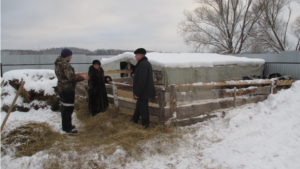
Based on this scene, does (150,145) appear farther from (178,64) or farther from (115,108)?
(178,64)

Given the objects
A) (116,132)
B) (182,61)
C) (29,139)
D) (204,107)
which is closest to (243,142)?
(204,107)

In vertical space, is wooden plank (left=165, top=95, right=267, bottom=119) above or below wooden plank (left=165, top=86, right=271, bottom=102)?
below

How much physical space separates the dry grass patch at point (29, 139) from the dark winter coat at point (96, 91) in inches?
52.2

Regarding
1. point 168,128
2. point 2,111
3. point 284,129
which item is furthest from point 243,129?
point 2,111

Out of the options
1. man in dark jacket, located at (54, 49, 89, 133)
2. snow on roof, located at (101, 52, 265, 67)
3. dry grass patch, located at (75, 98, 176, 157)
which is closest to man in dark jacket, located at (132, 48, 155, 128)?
dry grass patch, located at (75, 98, 176, 157)

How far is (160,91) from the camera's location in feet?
15.0

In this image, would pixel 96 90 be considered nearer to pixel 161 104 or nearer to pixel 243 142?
pixel 161 104

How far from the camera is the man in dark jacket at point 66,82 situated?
14.6 ft

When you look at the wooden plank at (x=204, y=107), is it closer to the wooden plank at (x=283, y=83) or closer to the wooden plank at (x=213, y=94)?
the wooden plank at (x=213, y=94)

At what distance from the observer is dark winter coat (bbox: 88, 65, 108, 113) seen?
17.7ft

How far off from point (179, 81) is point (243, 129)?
17.5ft

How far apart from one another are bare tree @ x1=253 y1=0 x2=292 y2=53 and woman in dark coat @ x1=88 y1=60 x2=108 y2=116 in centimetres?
1996

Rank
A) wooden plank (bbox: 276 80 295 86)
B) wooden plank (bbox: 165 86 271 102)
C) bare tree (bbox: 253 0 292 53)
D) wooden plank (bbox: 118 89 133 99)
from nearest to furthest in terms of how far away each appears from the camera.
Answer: wooden plank (bbox: 165 86 271 102), wooden plank (bbox: 118 89 133 99), wooden plank (bbox: 276 80 295 86), bare tree (bbox: 253 0 292 53)

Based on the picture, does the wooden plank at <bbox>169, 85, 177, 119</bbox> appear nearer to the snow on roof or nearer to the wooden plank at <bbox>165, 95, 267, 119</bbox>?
the wooden plank at <bbox>165, 95, 267, 119</bbox>
